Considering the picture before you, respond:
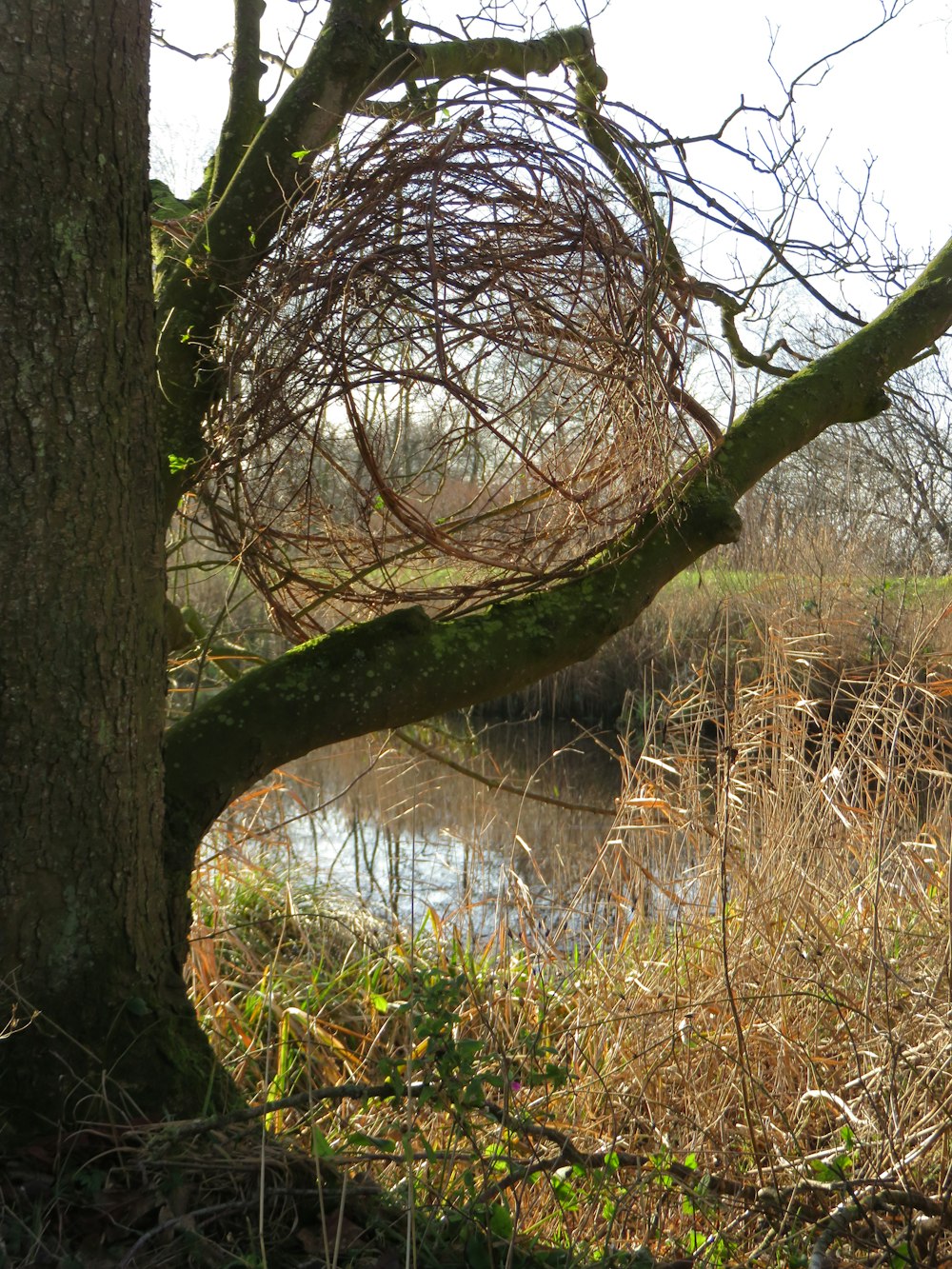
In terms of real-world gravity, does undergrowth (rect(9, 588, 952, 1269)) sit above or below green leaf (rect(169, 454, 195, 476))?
below

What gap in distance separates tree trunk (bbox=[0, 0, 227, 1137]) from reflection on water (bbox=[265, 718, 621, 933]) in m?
2.56

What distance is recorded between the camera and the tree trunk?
1.53m

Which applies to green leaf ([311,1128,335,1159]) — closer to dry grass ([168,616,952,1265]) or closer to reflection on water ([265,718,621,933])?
dry grass ([168,616,952,1265])

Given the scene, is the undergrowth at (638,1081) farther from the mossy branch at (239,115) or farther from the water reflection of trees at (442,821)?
the mossy branch at (239,115)

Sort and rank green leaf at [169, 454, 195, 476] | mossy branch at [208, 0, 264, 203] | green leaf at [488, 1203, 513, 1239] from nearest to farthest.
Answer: green leaf at [488, 1203, 513, 1239]
green leaf at [169, 454, 195, 476]
mossy branch at [208, 0, 264, 203]

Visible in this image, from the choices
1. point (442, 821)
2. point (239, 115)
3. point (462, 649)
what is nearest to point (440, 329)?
point (462, 649)

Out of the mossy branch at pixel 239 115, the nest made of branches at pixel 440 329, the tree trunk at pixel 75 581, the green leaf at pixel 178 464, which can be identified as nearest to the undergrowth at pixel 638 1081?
the tree trunk at pixel 75 581

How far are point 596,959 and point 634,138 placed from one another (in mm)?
2278

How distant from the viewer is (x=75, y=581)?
62.2 inches

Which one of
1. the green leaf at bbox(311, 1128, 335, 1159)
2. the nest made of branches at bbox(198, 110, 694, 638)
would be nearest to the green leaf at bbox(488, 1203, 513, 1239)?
the green leaf at bbox(311, 1128, 335, 1159)

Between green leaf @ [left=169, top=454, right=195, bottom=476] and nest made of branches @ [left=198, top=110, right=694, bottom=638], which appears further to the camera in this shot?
green leaf @ [left=169, top=454, right=195, bottom=476]

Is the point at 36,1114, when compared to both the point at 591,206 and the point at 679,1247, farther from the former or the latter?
the point at 591,206

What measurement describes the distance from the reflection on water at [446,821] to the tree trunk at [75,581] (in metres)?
2.56

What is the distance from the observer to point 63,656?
61.8 inches
